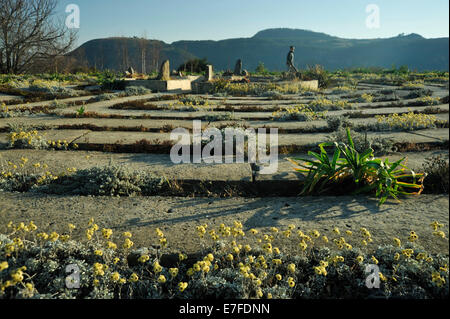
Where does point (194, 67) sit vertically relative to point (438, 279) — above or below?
above

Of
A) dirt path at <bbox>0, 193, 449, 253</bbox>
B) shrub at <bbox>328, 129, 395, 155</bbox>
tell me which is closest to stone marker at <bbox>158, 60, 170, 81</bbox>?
shrub at <bbox>328, 129, 395, 155</bbox>

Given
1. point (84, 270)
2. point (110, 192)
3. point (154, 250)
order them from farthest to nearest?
point (110, 192)
point (154, 250)
point (84, 270)

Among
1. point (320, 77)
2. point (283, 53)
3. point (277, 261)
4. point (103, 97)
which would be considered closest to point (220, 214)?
point (277, 261)

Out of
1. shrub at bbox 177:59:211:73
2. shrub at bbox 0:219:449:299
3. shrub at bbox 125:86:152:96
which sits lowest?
shrub at bbox 0:219:449:299

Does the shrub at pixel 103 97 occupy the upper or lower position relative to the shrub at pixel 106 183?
upper

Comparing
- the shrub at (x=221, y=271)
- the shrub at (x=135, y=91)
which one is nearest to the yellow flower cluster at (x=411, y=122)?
the shrub at (x=221, y=271)

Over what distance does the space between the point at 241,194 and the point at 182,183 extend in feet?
2.16

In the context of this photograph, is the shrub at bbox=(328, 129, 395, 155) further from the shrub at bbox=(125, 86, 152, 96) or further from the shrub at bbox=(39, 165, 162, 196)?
the shrub at bbox=(125, 86, 152, 96)

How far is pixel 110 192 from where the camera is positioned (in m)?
3.25

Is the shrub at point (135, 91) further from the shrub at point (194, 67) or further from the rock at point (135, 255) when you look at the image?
the shrub at point (194, 67)

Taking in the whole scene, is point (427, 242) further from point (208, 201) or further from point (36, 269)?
point (36, 269)

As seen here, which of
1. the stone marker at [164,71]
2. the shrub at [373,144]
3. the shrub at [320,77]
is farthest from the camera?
the shrub at [320,77]

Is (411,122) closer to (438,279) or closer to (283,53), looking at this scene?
(438,279)
